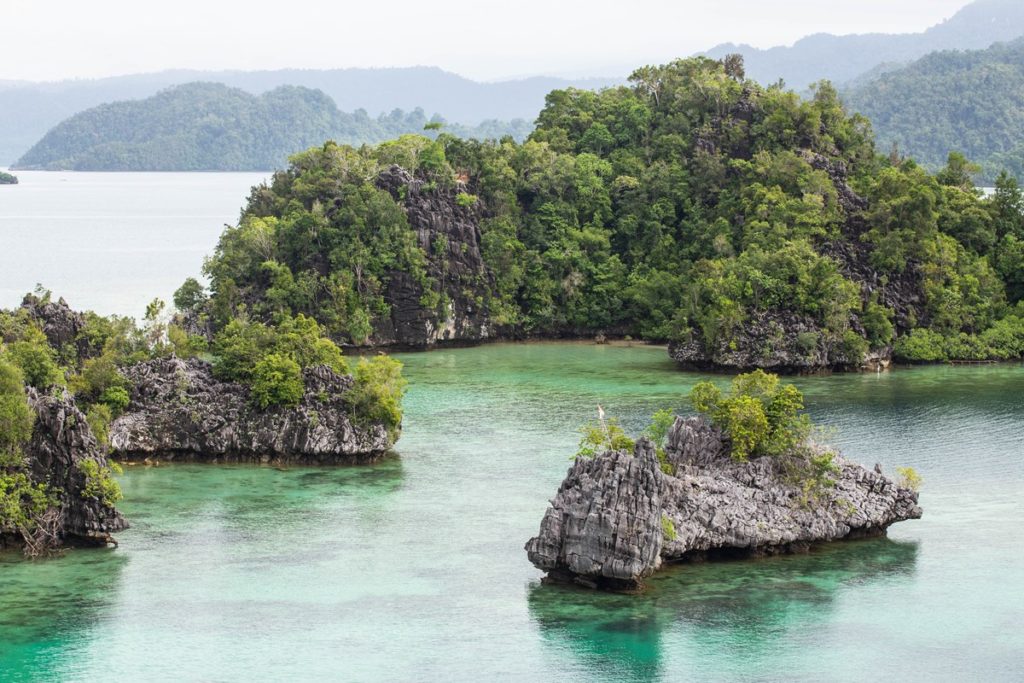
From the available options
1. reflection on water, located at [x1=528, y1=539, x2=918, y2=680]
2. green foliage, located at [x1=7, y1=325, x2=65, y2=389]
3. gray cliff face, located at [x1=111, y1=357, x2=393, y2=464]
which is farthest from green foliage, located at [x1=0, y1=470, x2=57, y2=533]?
reflection on water, located at [x1=528, y1=539, x2=918, y2=680]

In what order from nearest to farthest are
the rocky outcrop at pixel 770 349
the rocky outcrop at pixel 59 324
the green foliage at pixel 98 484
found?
the green foliage at pixel 98 484 → the rocky outcrop at pixel 59 324 → the rocky outcrop at pixel 770 349

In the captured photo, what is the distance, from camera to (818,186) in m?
74.1

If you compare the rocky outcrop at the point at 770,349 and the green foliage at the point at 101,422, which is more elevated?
the rocky outcrop at the point at 770,349

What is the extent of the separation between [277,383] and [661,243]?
3553 centimetres

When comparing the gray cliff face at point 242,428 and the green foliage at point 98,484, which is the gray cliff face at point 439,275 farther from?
the green foliage at point 98,484

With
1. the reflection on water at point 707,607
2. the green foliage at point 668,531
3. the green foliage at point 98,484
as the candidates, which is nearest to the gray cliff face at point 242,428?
the green foliage at point 98,484

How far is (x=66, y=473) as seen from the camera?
3597cm

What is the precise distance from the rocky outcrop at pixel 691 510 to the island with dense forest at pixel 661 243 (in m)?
26.4

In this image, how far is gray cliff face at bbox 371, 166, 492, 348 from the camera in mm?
73062

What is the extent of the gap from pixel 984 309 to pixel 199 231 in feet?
259

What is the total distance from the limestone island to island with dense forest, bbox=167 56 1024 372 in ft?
85.0

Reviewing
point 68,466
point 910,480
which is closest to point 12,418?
point 68,466

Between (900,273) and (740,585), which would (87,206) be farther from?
(740,585)

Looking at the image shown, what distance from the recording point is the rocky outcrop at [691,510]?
1287 inches
